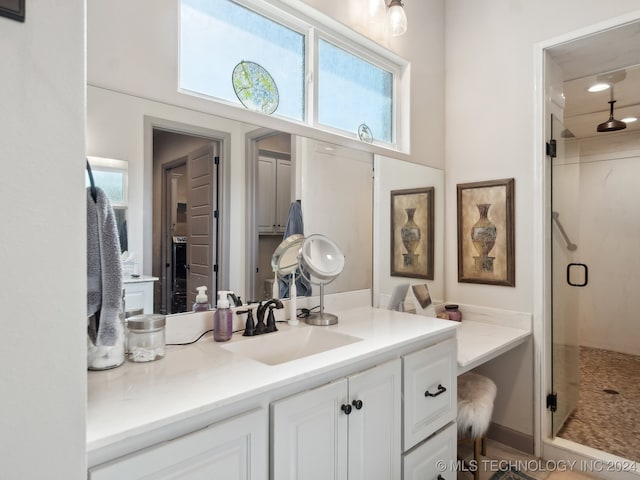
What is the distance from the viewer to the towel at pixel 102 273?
919 millimetres

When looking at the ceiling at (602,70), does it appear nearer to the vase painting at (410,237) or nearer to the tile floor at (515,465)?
the vase painting at (410,237)

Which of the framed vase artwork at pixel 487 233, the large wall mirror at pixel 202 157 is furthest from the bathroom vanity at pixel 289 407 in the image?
the framed vase artwork at pixel 487 233

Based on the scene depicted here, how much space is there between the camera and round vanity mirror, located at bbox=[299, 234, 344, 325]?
174 centimetres

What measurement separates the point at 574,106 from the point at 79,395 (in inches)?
171

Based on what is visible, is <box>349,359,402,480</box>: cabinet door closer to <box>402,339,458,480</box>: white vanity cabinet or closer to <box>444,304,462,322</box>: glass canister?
<box>402,339,458,480</box>: white vanity cabinet

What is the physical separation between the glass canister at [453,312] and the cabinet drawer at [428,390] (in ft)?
2.55

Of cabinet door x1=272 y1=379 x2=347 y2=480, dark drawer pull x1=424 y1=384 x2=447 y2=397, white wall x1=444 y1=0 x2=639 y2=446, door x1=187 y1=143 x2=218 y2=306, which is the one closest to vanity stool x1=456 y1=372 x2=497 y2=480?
dark drawer pull x1=424 y1=384 x2=447 y2=397

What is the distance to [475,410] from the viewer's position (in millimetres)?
1865

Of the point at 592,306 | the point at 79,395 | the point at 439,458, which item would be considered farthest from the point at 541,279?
the point at 592,306

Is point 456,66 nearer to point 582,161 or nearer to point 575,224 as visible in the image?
point 575,224

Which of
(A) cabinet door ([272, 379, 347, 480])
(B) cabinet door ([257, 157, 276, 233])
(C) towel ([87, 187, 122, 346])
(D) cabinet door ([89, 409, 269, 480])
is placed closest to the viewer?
(D) cabinet door ([89, 409, 269, 480])

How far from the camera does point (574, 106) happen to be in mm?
3568

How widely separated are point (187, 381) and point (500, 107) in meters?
2.41

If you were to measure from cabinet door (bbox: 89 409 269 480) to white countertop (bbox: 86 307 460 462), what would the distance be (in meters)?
0.05
